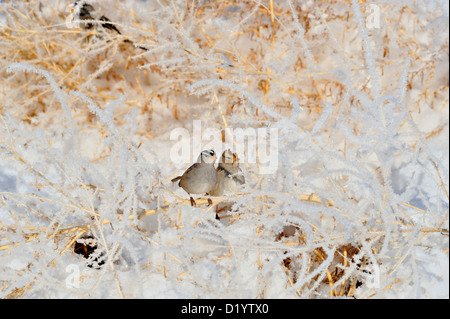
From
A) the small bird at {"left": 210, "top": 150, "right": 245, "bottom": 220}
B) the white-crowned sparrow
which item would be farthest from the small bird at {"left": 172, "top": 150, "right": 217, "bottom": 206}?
the white-crowned sparrow

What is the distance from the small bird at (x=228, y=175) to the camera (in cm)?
113

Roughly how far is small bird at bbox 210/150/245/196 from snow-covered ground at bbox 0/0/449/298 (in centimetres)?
3

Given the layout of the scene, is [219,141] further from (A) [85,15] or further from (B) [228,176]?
(A) [85,15]

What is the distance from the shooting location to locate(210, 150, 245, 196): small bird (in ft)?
3.72

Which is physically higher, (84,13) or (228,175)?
(84,13)

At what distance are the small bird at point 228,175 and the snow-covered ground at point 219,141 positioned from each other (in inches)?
1.2

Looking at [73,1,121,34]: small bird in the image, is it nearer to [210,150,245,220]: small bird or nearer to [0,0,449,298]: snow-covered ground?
[0,0,449,298]: snow-covered ground

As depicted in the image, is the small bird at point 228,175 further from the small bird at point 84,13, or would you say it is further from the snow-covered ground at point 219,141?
the small bird at point 84,13

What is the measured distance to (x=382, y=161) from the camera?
0.96 metres

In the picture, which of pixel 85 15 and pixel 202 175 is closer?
pixel 202 175

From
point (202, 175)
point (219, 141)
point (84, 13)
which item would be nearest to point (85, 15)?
point (84, 13)

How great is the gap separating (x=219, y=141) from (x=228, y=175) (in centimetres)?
32

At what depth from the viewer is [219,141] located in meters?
1.42

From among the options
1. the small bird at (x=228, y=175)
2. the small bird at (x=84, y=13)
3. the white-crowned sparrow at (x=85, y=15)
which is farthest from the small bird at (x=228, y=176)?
the small bird at (x=84, y=13)
